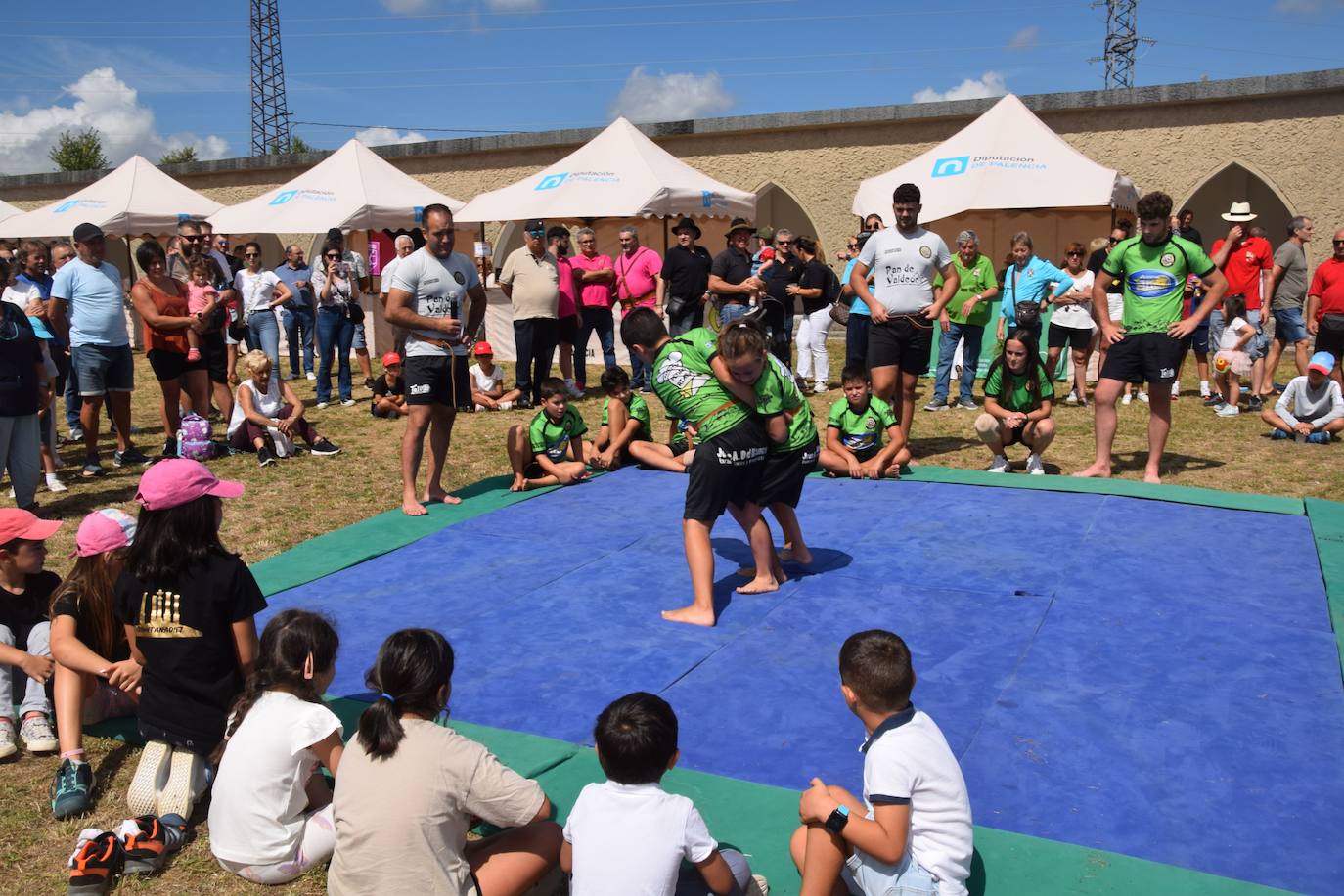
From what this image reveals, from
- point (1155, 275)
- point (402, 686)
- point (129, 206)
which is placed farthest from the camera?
point (129, 206)

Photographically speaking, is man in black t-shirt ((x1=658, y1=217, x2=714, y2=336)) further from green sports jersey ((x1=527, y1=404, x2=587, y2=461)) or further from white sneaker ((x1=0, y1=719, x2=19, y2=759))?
white sneaker ((x1=0, y1=719, x2=19, y2=759))

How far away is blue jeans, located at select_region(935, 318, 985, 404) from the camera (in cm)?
1101

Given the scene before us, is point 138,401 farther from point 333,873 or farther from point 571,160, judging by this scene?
point 333,873

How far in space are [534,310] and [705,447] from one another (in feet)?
21.3

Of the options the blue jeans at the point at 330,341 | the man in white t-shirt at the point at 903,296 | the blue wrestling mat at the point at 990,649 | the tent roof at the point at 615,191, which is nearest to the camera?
the blue wrestling mat at the point at 990,649

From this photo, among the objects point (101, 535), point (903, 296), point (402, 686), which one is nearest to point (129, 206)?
point (903, 296)

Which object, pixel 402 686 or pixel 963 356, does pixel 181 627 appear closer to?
pixel 402 686

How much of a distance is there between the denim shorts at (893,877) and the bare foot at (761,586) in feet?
8.13

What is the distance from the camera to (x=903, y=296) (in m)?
7.96

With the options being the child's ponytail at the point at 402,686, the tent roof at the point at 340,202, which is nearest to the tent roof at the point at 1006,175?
the tent roof at the point at 340,202

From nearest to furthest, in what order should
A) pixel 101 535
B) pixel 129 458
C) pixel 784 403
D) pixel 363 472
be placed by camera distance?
pixel 101 535
pixel 784 403
pixel 363 472
pixel 129 458

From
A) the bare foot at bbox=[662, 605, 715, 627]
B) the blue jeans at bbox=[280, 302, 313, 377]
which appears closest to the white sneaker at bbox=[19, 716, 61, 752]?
the bare foot at bbox=[662, 605, 715, 627]

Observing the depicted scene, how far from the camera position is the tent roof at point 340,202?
14195mm

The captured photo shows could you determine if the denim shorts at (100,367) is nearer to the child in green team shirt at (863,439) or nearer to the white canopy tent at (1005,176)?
the child in green team shirt at (863,439)
